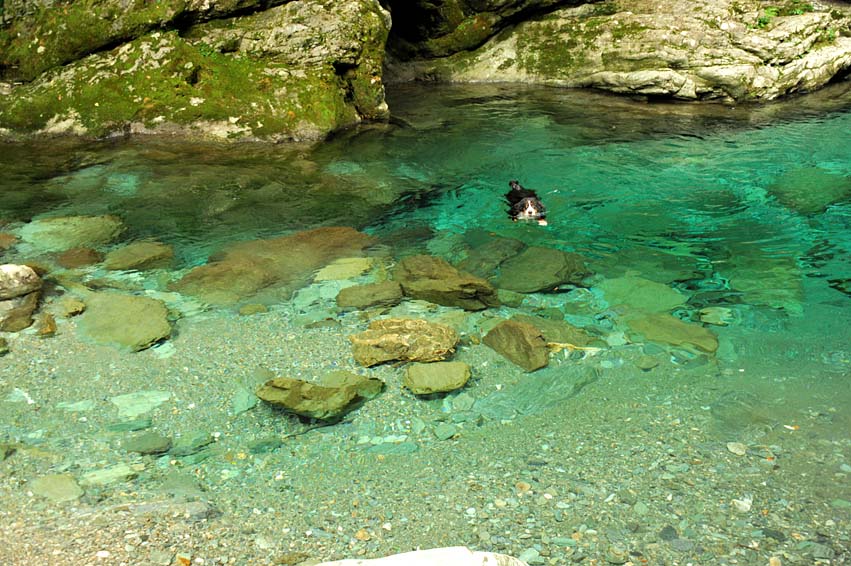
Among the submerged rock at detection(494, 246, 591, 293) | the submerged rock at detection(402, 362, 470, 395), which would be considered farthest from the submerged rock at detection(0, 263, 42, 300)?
the submerged rock at detection(494, 246, 591, 293)

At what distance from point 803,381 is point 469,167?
651cm

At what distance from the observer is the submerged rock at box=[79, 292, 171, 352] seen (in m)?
6.27

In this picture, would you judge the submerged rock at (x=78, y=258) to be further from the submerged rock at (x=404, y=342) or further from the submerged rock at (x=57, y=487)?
the submerged rock at (x=57, y=487)

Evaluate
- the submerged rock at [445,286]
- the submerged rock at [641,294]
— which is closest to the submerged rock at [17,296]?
the submerged rock at [445,286]

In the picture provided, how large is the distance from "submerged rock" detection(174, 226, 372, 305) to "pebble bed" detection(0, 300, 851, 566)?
3.69ft

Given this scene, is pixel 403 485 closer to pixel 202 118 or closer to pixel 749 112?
pixel 202 118

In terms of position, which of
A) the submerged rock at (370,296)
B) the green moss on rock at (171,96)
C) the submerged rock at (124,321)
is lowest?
the submerged rock at (370,296)

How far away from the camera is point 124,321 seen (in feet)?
21.5

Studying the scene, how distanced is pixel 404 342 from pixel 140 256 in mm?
3672

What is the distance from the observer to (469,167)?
1110 centimetres

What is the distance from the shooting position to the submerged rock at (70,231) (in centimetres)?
828

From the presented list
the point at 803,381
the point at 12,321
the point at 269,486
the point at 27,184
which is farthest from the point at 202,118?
the point at 803,381

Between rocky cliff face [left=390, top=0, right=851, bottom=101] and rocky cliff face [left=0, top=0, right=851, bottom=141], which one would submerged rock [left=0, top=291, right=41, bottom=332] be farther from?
rocky cliff face [left=390, top=0, right=851, bottom=101]

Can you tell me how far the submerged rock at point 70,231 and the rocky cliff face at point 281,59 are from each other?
139 inches
